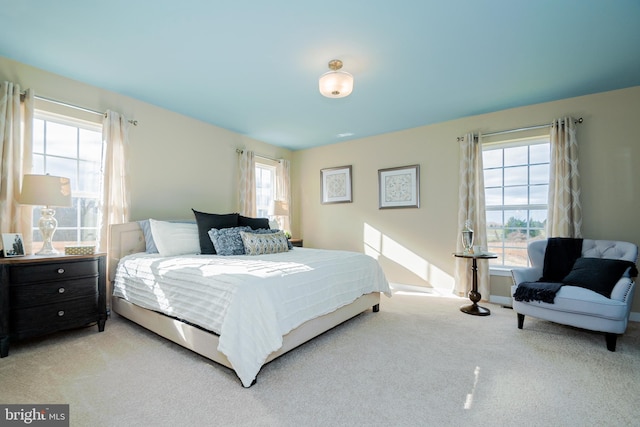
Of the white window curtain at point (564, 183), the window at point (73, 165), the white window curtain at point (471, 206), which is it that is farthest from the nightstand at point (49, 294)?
the white window curtain at point (564, 183)

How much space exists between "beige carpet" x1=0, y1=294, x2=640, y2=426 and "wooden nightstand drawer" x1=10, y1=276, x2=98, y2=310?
378mm

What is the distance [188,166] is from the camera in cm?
408

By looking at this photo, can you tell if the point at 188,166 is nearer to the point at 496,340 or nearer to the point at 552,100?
the point at 496,340

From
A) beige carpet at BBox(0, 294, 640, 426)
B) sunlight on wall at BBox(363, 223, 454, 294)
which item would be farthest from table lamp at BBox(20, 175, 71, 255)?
sunlight on wall at BBox(363, 223, 454, 294)

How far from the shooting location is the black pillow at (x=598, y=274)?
8.50 feet

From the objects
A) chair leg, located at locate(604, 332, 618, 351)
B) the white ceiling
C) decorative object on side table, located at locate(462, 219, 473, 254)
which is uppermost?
the white ceiling

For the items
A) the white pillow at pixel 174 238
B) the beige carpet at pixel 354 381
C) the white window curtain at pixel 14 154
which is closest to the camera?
the beige carpet at pixel 354 381

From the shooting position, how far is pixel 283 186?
5.52 meters

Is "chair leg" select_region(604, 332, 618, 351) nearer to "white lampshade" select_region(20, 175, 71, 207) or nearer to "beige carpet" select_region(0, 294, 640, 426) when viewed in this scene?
"beige carpet" select_region(0, 294, 640, 426)

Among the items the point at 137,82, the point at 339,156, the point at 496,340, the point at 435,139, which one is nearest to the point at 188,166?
the point at 137,82

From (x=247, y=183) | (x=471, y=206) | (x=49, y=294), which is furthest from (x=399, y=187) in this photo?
(x=49, y=294)

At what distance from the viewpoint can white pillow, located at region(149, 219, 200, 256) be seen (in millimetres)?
3084

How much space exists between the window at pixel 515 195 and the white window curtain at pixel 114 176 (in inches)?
182

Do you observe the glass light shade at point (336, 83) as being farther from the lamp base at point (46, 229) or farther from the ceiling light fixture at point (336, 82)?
the lamp base at point (46, 229)
